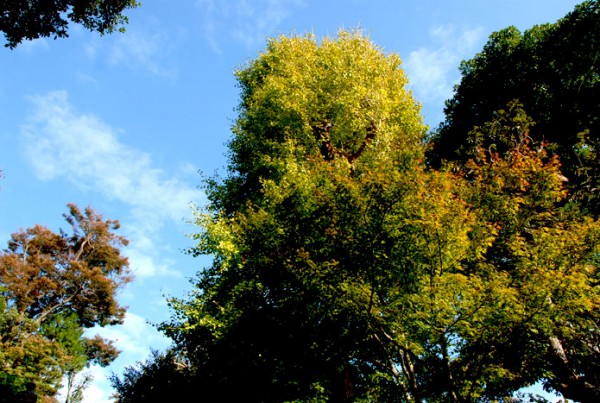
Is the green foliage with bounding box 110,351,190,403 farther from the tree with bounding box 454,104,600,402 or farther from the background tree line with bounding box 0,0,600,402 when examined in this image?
the tree with bounding box 454,104,600,402

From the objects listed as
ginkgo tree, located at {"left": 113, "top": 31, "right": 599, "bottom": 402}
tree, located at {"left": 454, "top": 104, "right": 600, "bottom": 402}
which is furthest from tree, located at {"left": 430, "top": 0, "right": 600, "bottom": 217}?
tree, located at {"left": 454, "top": 104, "right": 600, "bottom": 402}

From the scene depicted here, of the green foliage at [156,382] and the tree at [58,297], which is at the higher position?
the tree at [58,297]

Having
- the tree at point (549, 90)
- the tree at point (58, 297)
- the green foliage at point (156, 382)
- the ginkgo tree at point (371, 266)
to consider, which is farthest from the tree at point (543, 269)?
the tree at point (58, 297)

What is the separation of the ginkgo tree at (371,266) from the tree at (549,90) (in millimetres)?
2792

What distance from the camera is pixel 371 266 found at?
865cm

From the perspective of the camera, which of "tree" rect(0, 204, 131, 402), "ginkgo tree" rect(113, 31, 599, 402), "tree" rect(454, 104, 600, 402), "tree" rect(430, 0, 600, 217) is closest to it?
"tree" rect(454, 104, 600, 402)

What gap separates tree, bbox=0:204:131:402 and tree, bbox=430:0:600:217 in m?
29.6

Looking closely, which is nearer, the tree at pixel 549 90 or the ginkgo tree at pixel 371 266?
the ginkgo tree at pixel 371 266

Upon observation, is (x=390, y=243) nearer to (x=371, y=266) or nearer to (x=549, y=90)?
(x=371, y=266)

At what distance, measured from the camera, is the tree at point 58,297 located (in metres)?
24.5

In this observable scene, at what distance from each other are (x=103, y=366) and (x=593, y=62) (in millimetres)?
A: 45474

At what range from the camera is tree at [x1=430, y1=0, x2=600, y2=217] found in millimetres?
16906

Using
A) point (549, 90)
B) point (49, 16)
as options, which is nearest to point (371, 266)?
point (49, 16)

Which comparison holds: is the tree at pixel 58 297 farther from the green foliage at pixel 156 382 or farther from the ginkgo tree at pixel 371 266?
the ginkgo tree at pixel 371 266
